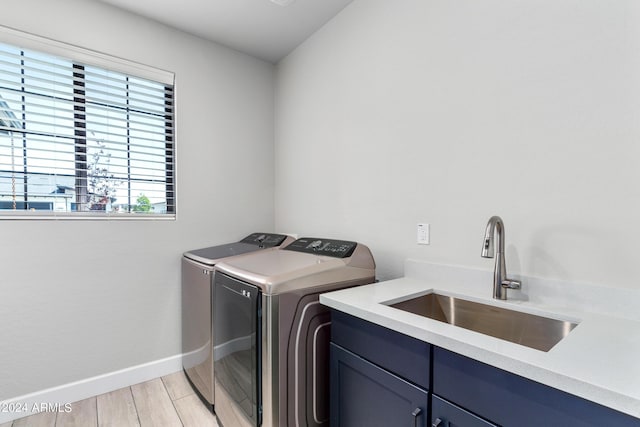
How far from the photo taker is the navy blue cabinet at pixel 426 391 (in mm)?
698

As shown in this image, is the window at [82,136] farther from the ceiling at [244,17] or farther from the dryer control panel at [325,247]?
the dryer control panel at [325,247]

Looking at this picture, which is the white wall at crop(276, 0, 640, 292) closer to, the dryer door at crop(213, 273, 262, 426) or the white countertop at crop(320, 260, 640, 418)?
the white countertop at crop(320, 260, 640, 418)

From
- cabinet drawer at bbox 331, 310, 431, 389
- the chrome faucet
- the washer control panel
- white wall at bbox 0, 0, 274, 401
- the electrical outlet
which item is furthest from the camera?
the washer control panel

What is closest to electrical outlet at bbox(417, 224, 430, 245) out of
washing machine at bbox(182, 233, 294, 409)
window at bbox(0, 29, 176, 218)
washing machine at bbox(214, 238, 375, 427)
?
washing machine at bbox(214, 238, 375, 427)

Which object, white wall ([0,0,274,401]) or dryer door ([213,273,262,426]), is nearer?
dryer door ([213,273,262,426])

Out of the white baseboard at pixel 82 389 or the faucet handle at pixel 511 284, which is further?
the white baseboard at pixel 82 389

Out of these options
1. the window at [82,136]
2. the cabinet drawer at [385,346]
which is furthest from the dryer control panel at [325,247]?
the window at [82,136]

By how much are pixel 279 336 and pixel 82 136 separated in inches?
72.8

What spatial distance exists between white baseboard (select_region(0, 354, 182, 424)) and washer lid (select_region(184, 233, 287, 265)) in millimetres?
843

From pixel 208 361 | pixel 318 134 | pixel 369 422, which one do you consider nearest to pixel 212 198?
pixel 318 134

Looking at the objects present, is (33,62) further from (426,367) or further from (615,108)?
(615,108)

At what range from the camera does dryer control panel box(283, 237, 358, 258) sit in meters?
1.71

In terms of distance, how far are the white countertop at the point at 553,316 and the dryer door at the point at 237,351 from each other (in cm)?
38

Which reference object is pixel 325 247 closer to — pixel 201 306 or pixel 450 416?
pixel 201 306
